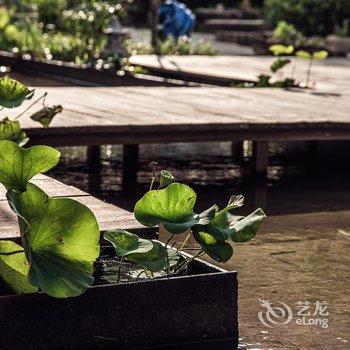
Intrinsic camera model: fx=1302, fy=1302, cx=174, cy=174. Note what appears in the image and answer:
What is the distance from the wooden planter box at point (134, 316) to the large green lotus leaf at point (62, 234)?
19 cm

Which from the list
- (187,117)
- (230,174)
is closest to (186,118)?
(187,117)

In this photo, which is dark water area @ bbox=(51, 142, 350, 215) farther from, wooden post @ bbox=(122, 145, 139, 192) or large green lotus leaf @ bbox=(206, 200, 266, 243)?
large green lotus leaf @ bbox=(206, 200, 266, 243)

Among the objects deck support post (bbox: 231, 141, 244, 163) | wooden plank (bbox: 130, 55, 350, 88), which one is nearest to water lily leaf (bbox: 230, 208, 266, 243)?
deck support post (bbox: 231, 141, 244, 163)

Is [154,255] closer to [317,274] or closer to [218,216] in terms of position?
[218,216]

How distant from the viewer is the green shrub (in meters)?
26.0

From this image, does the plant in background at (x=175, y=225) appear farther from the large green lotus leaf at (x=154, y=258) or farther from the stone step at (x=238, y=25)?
the stone step at (x=238, y=25)

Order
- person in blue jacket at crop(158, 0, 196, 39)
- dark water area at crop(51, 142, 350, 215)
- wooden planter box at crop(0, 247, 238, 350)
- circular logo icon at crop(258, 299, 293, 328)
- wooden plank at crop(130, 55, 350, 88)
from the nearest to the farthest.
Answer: wooden planter box at crop(0, 247, 238, 350) → circular logo icon at crop(258, 299, 293, 328) → dark water area at crop(51, 142, 350, 215) → wooden plank at crop(130, 55, 350, 88) → person in blue jacket at crop(158, 0, 196, 39)

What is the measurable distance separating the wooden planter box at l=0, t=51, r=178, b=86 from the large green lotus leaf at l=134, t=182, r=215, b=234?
8237mm

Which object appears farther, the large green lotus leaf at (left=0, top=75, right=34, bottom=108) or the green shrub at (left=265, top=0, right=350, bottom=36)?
the green shrub at (left=265, top=0, right=350, bottom=36)

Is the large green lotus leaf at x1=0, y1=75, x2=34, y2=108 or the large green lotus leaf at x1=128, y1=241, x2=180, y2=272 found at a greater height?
the large green lotus leaf at x1=0, y1=75, x2=34, y2=108

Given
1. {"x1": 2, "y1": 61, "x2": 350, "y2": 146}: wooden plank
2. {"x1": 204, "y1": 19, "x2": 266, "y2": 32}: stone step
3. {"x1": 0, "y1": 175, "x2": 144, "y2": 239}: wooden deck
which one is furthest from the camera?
{"x1": 204, "y1": 19, "x2": 266, "y2": 32}: stone step

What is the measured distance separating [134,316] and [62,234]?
530mm

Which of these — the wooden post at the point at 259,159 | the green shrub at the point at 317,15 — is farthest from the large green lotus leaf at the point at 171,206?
the green shrub at the point at 317,15

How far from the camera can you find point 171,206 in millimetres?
5316
